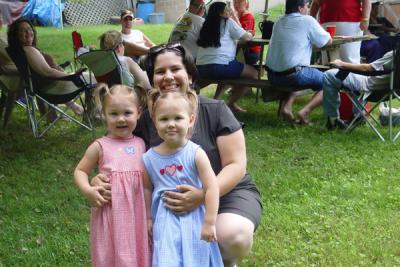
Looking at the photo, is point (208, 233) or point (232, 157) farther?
point (232, 157)

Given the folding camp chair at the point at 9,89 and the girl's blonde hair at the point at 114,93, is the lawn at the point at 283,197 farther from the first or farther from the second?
the girl's blonde hair at the point at 114,93

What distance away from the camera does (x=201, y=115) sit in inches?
94.2

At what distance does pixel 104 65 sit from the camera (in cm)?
514

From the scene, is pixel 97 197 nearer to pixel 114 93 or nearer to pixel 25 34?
pixel 114 93

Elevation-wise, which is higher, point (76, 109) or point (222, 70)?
point (222, 70)

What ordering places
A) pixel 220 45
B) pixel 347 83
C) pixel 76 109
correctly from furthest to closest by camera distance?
pixel 76 109 → pixel 220 45 → pixel 347 83

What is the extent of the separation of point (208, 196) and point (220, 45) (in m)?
4.00

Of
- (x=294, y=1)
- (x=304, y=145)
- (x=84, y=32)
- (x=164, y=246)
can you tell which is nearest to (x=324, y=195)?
(x=304, y=145)

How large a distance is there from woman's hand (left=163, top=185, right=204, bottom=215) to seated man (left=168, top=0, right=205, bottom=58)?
4.19 metres

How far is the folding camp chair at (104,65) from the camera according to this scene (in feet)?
16.5

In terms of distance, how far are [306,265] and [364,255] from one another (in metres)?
0.33

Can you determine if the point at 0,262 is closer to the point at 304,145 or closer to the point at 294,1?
the point at 304,145

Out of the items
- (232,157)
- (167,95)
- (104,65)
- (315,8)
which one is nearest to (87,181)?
(167,95)

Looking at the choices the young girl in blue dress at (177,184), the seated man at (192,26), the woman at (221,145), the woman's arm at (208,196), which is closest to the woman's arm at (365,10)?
the seated man at (192,26)
